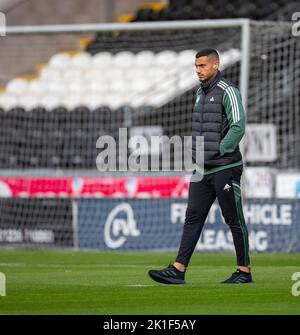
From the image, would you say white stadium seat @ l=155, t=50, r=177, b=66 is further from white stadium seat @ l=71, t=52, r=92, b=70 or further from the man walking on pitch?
the man walking on pitch

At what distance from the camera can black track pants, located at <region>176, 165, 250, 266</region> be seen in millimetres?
10430

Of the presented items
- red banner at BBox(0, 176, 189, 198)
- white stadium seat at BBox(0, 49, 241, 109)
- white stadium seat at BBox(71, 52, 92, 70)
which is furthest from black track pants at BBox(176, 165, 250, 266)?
white stadium seat at BBox(71, 52, 92, 70)

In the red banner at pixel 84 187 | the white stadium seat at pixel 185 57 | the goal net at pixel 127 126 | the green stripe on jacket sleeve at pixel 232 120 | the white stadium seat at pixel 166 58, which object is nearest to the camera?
the green stripe on jacket sleeve at pixel 232 120

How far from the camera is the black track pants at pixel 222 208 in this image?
34.2 feet

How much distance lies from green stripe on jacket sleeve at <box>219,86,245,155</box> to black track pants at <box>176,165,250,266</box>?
0.31 metres

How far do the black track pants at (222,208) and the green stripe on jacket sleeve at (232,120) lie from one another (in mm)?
310

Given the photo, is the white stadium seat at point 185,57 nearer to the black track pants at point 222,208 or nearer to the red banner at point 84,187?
the red banner at point 84,187

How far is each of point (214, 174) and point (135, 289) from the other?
57.3 inches

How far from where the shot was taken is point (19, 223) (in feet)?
61.8

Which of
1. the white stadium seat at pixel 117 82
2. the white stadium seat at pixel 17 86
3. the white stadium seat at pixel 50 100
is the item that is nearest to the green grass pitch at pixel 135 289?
the white stadium seat at pixel 117 82

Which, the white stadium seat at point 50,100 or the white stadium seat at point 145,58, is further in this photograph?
the white stadium seat at point 145,58

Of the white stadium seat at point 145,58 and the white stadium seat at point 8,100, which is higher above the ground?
the white stadium seat at point 145,58
